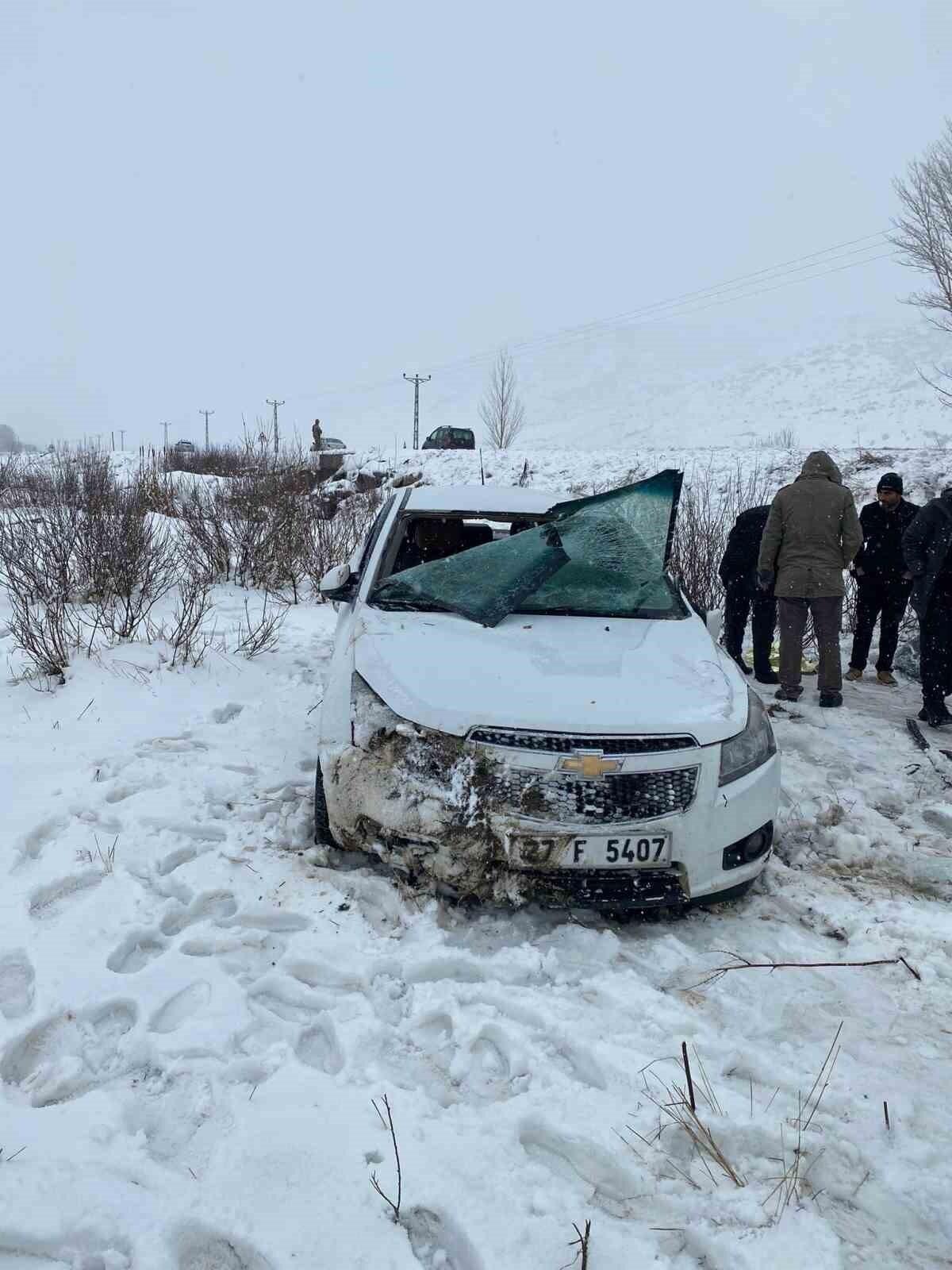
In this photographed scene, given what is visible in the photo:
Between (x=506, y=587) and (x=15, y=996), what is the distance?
2314 mm

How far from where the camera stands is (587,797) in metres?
2.33

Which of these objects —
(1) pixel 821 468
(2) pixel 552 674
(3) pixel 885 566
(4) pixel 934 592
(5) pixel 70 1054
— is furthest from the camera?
(3) pixel 885 566

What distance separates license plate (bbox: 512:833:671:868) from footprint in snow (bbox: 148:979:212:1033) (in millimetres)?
1032

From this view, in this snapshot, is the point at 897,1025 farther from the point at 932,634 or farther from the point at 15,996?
the point at 932,634

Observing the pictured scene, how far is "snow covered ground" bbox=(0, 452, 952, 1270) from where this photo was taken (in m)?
1.47

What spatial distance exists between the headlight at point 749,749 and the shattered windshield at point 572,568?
78cm

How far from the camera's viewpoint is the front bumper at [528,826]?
92.0 inches

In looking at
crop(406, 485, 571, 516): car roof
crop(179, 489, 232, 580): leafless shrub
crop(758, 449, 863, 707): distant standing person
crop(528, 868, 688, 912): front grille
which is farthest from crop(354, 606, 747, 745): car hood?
crop(179, 489, 232, 580): leafless shrub

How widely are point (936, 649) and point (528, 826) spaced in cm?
386

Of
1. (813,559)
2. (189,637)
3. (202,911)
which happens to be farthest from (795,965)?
(189,637)

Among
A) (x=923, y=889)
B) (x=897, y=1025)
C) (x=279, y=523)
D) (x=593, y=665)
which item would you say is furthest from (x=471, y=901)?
(x=279, y=523)

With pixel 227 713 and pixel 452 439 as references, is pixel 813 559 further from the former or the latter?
pixel 452 439

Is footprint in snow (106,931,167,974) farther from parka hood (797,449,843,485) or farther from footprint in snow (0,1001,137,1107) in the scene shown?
parka hood (797,449,843,485)

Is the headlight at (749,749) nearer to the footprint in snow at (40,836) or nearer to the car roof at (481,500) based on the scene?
the car roof at (481,500)
